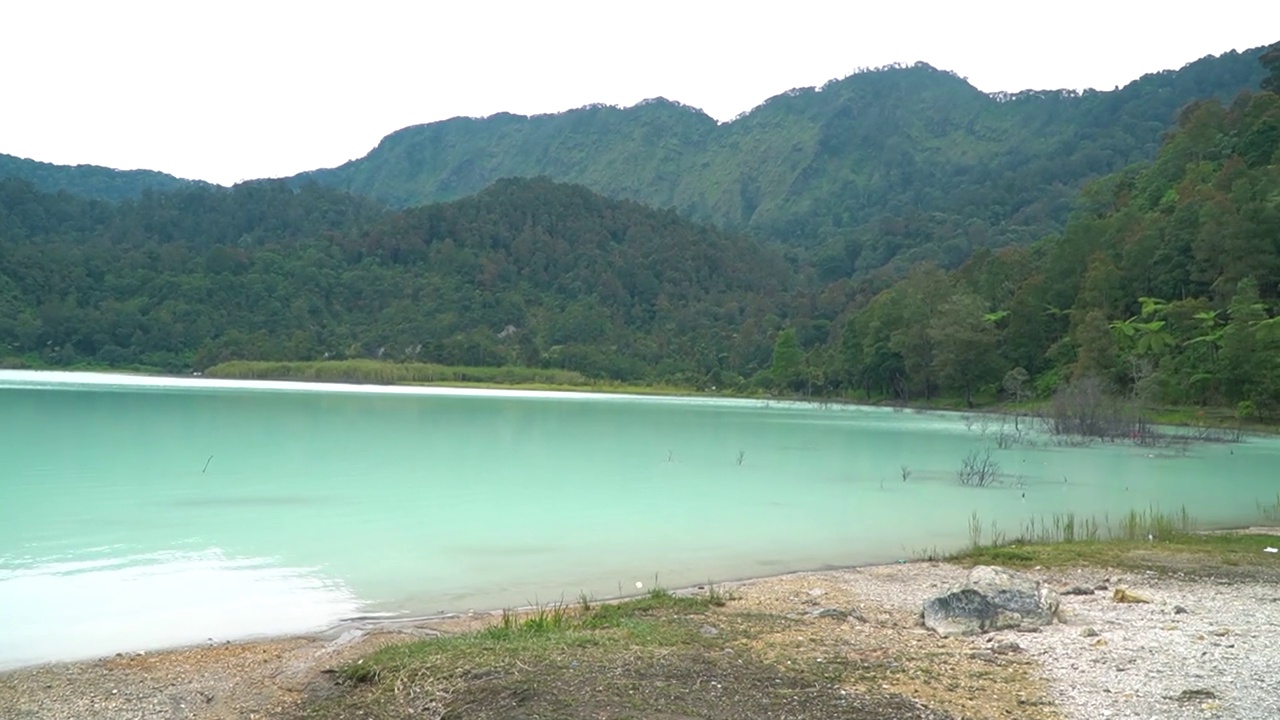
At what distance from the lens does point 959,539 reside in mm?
15625

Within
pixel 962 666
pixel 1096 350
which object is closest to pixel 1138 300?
pixel 1096 350

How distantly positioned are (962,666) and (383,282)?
125 m

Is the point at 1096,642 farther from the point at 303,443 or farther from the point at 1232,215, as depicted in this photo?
the point at 1232,215

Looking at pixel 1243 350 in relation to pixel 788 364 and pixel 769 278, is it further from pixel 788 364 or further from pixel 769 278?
pixel 769 278

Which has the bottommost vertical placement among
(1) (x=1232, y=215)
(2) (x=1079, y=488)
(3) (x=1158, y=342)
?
(2) (x=1079, y=488)

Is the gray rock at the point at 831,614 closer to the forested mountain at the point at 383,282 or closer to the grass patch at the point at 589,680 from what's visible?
the grass patch at the point at 589,680

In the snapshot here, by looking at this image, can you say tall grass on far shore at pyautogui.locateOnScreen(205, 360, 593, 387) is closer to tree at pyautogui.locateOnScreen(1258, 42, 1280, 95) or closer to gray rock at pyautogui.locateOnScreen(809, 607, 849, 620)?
tree at pyautogui.locateOnScreen(1258, 42, 1280, 95)

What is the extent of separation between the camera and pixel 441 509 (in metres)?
17.8

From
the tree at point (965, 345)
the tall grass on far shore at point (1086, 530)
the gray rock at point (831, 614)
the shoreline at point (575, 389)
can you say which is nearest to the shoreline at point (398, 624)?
the gray rock at point (831, 614)

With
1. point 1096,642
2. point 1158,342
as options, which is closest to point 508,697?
point 1096,642

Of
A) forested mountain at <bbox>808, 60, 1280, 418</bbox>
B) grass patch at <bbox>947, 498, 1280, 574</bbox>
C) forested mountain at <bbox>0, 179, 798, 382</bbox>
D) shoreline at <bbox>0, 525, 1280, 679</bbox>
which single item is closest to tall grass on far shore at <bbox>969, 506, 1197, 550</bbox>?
grass patch at <bbox>947, 498, 1280, 574</bbox>

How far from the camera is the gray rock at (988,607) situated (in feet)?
27.3

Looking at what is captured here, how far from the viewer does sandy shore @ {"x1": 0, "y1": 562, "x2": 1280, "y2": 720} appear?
6.21 meters

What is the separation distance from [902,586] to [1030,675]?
14.2 feet
